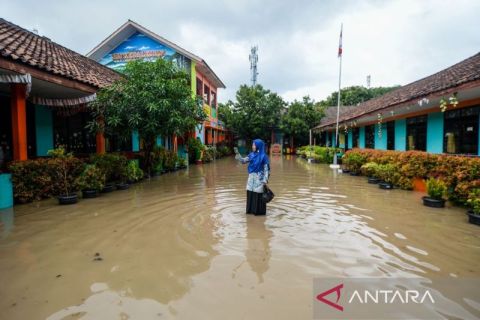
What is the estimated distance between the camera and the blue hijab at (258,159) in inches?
234

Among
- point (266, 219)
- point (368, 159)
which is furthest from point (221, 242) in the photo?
point (368, 159)

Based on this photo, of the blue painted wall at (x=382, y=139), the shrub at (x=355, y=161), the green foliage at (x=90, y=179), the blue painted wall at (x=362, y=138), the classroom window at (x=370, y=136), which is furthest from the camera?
the blue painted wall at (x=362, y=138)

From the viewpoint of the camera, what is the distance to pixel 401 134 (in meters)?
14.0

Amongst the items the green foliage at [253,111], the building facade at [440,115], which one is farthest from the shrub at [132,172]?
the green foliage at [253,111]

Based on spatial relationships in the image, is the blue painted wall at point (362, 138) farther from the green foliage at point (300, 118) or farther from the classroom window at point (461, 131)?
the green foliage at point (300, 118)

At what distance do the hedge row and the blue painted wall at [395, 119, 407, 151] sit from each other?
7.53ft

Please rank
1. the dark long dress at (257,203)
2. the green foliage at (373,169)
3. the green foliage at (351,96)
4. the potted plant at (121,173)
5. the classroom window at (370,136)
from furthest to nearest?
the green foliage at (351,96) < the classroom window at (370,136) < the green foliage at (373,169) < the potted plant at (121,173) < the dark long dress at (257,203)

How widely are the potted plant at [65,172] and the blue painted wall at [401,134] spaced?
13.7m

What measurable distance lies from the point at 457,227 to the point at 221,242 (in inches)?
172

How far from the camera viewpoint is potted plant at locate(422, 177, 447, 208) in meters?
6.83

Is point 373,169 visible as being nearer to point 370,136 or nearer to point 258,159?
point 258,159

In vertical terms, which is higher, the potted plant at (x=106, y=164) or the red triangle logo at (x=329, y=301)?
the potted plant at (x=106, y=164)

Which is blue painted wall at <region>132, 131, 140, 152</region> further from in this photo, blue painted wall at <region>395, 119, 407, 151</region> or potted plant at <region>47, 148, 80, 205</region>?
blue painted wall at <region>395, 119, 407, 151</region>

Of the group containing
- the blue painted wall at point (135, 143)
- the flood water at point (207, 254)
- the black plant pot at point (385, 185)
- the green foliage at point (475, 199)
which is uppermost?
the blue painted wall at point (135, 143)
